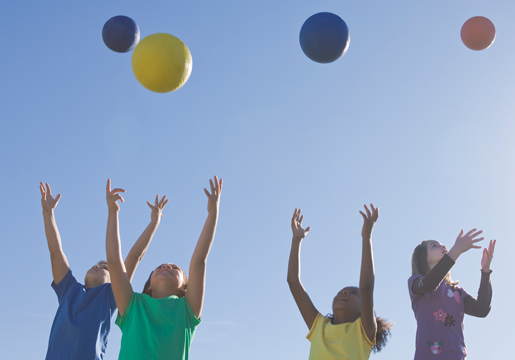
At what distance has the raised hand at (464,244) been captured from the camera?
5465mm

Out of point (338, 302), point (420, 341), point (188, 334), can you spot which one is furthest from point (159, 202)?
point (420, 341)

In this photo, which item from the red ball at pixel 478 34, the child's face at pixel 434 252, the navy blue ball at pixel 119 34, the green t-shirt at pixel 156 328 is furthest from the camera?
the red ball at pixel 478 34

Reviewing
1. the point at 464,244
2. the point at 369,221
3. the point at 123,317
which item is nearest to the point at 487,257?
the point at 464,244

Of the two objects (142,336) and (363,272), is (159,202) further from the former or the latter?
(363,272)

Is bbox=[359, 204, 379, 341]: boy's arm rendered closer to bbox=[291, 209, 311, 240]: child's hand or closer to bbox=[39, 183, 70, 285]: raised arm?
bbox=[291, 209, 311, 240]: child's hand

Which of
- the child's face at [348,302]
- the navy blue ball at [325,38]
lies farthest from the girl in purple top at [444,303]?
the navy blue ball at [325,38]

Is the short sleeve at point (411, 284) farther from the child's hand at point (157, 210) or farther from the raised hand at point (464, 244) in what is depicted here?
the child's hand at point (157, 210)

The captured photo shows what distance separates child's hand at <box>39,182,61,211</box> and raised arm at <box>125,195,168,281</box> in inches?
37.0

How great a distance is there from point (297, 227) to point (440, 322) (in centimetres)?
170

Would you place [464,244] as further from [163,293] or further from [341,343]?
[163,293]

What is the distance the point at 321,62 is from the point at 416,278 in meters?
2.73

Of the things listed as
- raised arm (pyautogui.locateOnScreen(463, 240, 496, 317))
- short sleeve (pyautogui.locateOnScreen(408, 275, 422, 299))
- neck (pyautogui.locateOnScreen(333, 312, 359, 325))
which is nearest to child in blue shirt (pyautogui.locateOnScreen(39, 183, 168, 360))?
neck (pyautogui.locateOnScreen(333, 312, 359, 325))

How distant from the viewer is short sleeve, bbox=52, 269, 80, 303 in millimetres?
5523

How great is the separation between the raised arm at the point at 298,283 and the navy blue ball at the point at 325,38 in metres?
2.12
